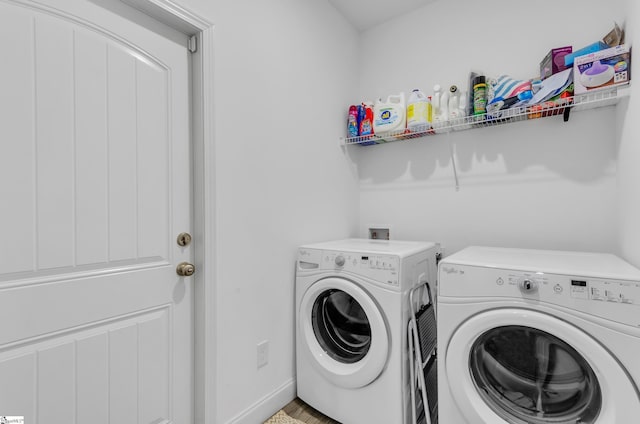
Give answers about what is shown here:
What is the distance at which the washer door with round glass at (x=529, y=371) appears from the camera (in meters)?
1.00

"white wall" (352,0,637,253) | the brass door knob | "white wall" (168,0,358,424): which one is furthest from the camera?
"white wall" (352,0,637,253)

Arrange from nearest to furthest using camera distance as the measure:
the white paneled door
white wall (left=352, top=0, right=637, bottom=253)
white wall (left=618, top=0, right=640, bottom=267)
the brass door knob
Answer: the white paneled door, white wall (left=618, top=0, right=640, bottom=267), the brass door knob, white wall (left=352, top=0, right=637, bottom=253)

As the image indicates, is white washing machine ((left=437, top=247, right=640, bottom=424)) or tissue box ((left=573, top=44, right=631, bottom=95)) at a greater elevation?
tissue box ((left=573, top=44, right=631, bottom=95))

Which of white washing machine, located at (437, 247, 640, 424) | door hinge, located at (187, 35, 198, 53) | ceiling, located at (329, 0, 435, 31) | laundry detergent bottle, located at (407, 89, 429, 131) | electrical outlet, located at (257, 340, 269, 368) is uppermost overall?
ceiling, located at (329, 0, 435, 31)

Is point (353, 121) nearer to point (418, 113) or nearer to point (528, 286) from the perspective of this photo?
point (418, 113)

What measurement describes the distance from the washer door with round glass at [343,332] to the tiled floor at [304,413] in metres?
0.26

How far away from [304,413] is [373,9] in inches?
110

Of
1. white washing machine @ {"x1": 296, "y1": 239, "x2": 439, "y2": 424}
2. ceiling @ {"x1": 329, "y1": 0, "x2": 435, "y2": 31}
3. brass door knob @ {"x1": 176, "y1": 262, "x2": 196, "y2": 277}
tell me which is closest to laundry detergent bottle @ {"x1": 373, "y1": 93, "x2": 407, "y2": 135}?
ceiling @ {"x1": 329, "y1": 0, "x2": 435, "y2": 31}

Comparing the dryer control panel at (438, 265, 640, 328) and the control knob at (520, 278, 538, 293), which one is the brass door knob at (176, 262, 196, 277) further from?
the control knob at (520, 278, 538, 293)

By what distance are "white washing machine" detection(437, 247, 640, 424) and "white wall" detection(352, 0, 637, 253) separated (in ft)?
1.60

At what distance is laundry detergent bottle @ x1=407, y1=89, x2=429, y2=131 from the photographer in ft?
6.41

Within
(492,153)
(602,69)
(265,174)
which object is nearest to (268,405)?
(265,174)

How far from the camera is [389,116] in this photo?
210cm

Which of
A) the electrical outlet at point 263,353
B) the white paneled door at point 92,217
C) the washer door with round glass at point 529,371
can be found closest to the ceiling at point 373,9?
the white paneled door at point 92,217
